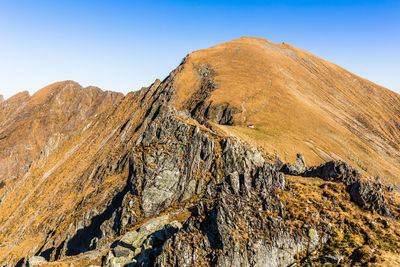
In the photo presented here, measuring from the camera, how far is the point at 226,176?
24312mm

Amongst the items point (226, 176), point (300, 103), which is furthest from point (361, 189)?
point (300, 103)

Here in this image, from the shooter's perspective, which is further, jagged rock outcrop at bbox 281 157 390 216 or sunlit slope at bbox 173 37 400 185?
sunlit slope at bbox 173 37 400 185

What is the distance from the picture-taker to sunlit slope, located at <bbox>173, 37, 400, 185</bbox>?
7412cm

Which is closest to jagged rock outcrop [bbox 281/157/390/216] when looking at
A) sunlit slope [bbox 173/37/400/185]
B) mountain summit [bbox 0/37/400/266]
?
mountain summit [bbox 0/37/400/266]

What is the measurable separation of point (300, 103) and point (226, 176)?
268 ft

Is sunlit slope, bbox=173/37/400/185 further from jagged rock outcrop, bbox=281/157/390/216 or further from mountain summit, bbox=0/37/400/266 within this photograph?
jagged rock outcrop, bbox=281/157/390/216

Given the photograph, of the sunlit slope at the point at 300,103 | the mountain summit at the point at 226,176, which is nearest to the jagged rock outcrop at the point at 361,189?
the mountain summit at the point at 226,176

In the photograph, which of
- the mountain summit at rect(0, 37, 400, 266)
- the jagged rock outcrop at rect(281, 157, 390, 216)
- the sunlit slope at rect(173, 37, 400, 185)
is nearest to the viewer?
the mountain summit at rect(0, 37, 400, 266)

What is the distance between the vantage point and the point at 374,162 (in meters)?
77.8

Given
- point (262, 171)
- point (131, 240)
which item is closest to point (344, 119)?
point (262, 171)

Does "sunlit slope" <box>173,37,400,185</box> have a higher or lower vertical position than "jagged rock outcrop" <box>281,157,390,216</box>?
higher

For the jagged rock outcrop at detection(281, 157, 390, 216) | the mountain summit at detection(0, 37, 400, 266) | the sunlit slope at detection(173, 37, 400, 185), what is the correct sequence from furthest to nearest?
the sunlit slope at detection(173, 37, 400, 185), the jagged rock outcrop at detection(281, 157, 390, 216), the mountain summit at detection(0, 37, 400, 266)

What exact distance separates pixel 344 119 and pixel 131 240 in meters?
106

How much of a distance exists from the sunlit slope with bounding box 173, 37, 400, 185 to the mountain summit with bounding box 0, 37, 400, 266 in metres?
0.77
